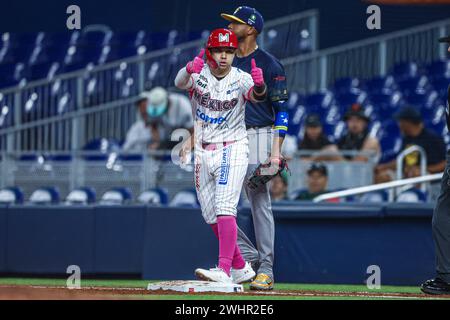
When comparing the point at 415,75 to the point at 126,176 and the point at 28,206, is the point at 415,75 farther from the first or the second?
the point at 28,206

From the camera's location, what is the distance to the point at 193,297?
7117mm

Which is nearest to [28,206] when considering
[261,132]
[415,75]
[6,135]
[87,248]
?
[87,248]

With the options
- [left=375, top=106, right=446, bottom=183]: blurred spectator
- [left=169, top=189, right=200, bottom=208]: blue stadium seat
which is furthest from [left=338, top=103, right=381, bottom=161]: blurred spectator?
[left=169, top=189, right=200, bottom=208]: blue stadium seat

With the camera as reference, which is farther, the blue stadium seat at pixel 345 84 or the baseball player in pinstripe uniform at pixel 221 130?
the blue stadium seat at pixel 345 84

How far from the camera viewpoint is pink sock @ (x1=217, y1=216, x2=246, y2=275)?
7.53 metres

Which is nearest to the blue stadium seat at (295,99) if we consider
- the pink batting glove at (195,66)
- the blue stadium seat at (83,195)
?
the blue stadium seat at (83,195)

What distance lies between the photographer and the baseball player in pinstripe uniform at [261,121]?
8.01 meters

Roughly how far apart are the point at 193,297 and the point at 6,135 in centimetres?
664

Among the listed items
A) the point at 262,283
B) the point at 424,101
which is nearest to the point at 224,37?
the point at 262,283

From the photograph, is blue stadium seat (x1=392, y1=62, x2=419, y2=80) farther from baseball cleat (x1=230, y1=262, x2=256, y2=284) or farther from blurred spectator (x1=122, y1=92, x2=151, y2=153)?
baseball cleat (x1=230, y1=262, x2=256, y2=284)

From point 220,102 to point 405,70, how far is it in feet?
29.1

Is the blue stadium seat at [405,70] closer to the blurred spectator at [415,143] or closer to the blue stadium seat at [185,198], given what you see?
the blurred spectator at [415,143]

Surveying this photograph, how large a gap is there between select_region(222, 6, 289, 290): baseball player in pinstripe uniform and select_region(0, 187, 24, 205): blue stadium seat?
3844 millimetres

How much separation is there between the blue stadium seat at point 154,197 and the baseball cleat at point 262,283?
326cm
